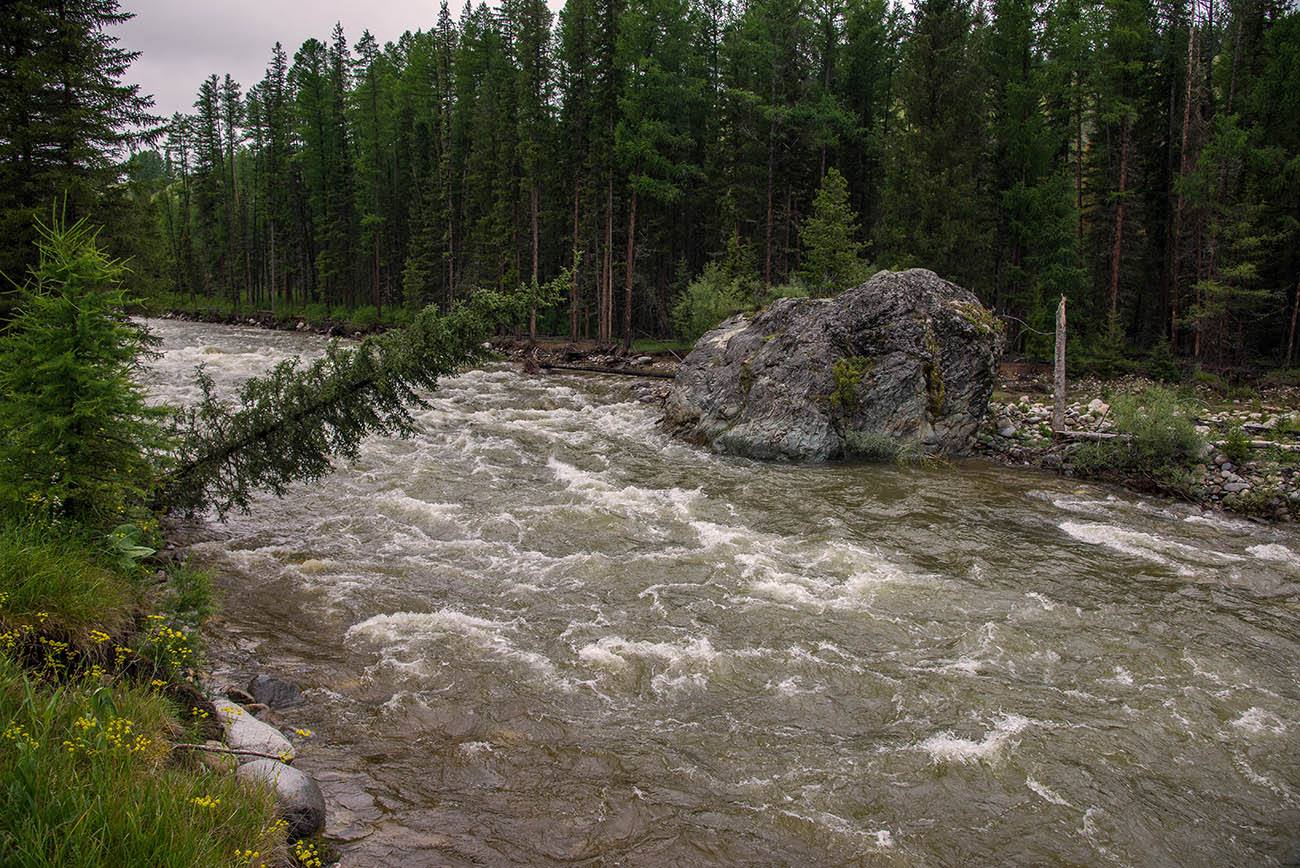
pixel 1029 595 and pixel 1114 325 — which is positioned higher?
pixel 1114 325

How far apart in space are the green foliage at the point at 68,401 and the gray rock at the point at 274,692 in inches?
83.0

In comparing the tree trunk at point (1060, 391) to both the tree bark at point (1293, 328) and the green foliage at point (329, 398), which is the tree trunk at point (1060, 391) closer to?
the tree bark at point (1293, 328)

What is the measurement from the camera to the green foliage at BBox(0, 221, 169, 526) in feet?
20.7

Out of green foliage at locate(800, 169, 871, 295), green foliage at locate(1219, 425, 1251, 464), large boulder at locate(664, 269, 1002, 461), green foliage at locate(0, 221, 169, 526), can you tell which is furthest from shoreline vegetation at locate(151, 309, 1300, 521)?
green foliage at locate(0, 221, 169, 526)

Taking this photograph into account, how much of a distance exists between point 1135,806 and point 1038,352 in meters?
26.8

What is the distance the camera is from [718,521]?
41.5 feet

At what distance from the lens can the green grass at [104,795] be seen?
3150mm

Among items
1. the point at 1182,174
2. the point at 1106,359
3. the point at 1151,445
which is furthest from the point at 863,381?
the point at 1182,174

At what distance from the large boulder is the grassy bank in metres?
14.0

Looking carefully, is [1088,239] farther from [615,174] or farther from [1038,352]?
[615,174]

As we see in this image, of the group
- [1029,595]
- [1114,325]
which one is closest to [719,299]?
[1114,325]

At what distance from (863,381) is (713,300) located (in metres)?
13.3

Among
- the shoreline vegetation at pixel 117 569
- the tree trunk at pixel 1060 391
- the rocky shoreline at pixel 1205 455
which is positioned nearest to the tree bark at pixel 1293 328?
the rocky shoreline at pixel 1205 455

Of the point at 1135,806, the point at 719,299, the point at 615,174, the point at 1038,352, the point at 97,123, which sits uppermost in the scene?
the point at 615,174
